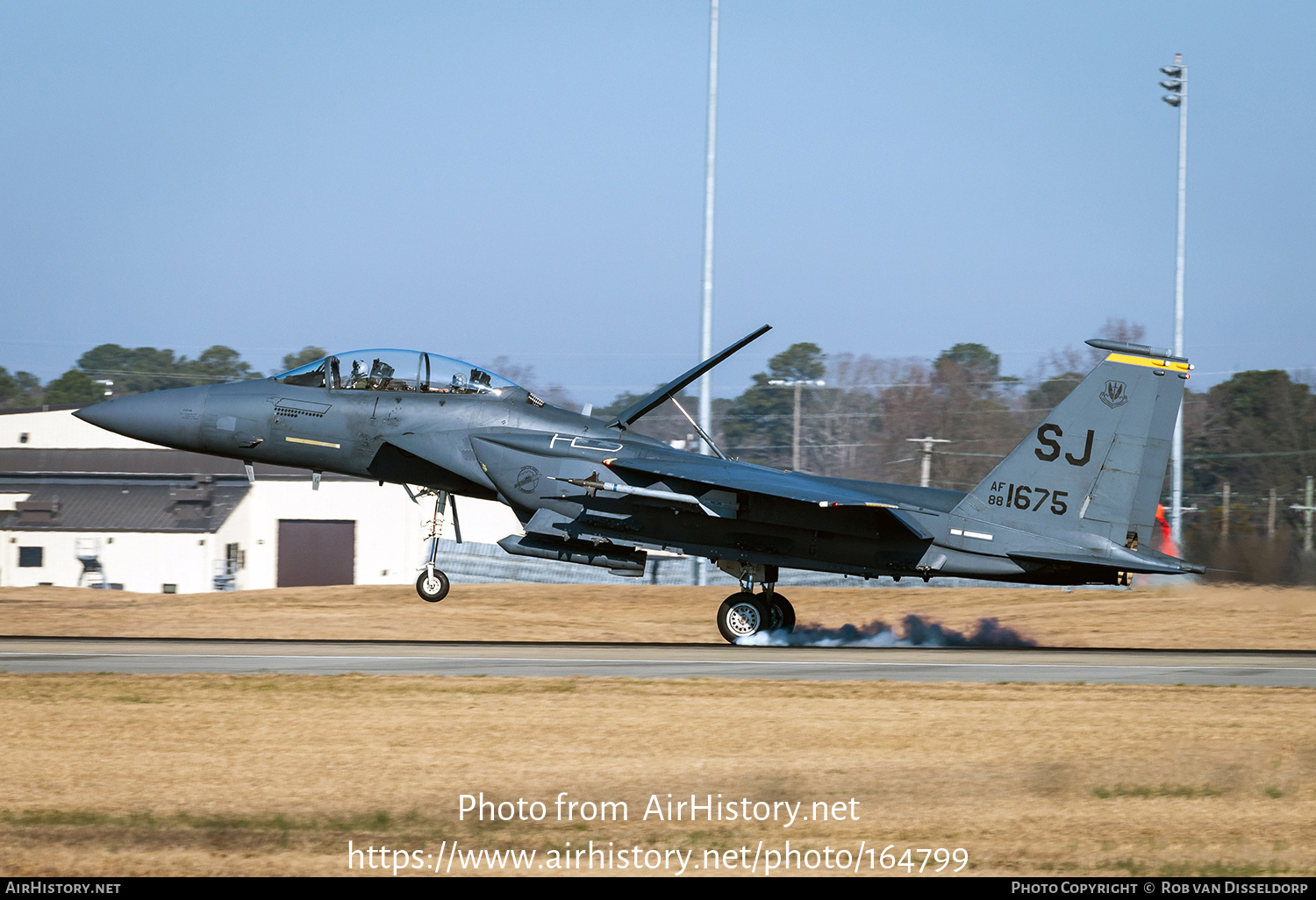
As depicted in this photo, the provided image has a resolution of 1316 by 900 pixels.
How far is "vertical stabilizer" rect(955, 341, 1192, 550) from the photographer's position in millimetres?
16719

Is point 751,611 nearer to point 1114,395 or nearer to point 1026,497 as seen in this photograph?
point 1026,497

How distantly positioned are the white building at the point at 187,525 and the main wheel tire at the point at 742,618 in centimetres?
3276

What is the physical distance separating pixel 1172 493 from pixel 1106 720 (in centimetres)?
2580

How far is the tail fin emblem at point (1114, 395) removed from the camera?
1684 centimetres

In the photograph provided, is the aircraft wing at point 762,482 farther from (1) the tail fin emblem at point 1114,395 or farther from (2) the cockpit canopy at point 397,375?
(1) the tail fin emblem at point 1114,395

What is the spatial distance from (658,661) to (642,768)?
21.2 ft

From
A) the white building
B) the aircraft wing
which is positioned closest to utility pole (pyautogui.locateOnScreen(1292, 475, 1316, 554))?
the aircraft wing

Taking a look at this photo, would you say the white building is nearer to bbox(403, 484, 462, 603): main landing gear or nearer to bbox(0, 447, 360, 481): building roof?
bbox(0, 447, 360, 481): building roof

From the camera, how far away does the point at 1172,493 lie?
35750mm

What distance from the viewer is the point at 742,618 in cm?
1880

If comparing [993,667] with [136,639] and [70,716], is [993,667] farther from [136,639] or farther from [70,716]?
[136,639]

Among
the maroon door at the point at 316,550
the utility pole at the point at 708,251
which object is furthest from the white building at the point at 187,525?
the utility pole at the point at 708,251

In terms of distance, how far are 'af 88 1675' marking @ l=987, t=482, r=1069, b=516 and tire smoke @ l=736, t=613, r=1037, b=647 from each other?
10.7ft
